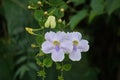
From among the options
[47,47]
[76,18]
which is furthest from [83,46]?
[76,18]

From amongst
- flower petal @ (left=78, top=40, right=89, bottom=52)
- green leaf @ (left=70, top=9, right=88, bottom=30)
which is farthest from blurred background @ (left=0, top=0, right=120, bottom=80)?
flower petal @ (left=78, top=40, right=89, bottom=52)

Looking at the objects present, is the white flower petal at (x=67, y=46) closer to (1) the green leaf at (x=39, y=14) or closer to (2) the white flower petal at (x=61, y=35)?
(2) the white flower petal at (x=61, y=35)

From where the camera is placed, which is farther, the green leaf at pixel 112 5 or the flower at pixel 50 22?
the green leaf at pixel 112 5

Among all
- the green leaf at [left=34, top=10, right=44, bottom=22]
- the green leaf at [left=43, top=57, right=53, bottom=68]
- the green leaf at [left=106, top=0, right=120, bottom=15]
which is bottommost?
the green leaf at [left=43, top=57, right=53, bottom=68]

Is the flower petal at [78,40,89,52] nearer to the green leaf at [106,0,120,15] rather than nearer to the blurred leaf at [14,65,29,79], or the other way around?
the green leaf at [106,0,120,15]

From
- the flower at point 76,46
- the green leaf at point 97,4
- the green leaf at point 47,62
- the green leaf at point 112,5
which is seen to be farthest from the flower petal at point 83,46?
the green leaf at point 112,5

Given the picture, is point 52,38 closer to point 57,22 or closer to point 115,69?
point 57,22

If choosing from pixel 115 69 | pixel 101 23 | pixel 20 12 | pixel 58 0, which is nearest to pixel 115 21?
pixel 101 23

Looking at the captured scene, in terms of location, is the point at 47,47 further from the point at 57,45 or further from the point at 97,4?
the point at 97,4
